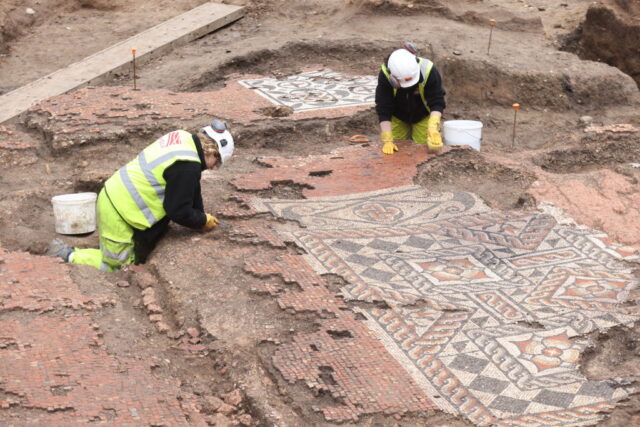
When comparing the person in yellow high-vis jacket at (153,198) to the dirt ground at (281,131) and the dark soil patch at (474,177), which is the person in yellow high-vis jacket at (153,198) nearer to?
the dirt ground at (281,131)

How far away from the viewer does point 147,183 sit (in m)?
5.95

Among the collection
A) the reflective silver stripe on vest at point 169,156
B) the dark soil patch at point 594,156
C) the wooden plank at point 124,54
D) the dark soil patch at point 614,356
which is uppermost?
the reflective silver stripe on vest at point 169,156

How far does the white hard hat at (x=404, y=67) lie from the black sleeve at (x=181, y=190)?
233 cm

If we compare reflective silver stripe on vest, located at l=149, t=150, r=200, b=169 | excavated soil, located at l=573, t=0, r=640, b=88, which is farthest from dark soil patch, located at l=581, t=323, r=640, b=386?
excavated soil, located at l=573, t=0, r=640, b=88

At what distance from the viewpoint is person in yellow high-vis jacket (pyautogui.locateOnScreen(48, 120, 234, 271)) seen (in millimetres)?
5840

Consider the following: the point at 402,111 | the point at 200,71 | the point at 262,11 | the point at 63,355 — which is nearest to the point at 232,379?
the point at 63,355

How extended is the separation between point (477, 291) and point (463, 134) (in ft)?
9.18

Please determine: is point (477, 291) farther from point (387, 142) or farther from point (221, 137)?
point (387, 142)

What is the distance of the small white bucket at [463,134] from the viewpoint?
26.5 ft

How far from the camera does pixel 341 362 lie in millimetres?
4785

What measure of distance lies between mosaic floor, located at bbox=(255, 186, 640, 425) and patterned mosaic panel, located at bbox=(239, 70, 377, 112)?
2.39 metres

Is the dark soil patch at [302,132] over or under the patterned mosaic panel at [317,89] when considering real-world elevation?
under

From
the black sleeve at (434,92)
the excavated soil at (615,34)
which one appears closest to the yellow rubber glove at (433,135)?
the black sleeve at (434,92)

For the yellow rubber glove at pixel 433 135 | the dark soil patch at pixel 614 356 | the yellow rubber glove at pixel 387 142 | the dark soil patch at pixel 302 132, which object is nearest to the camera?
the dark soil patch at pixel 614 356
